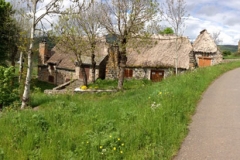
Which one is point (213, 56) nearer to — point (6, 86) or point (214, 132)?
point (6, 86)

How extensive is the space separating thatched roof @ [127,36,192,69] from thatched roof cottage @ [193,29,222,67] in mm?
1240

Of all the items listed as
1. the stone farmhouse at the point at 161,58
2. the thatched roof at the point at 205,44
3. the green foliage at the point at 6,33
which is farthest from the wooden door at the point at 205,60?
the green foliage at the point at 6,33

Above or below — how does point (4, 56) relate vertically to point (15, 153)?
above

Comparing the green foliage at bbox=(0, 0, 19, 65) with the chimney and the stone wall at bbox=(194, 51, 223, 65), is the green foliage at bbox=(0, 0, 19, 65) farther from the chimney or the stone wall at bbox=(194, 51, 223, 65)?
the stone wall at bbox=(194, 51, 223, 65)

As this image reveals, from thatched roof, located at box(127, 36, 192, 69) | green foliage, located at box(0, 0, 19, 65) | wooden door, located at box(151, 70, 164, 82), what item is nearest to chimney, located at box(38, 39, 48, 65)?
green foliage, located at box(0, 0, 19, 65)

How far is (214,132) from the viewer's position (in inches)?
255

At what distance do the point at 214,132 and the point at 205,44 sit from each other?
27.1 metres

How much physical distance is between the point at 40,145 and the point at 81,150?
3.55 ft

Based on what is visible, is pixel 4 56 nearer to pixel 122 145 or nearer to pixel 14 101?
pixel 14 101

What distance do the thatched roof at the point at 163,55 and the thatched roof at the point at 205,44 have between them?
115 centimetres

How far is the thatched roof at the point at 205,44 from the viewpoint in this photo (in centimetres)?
3167

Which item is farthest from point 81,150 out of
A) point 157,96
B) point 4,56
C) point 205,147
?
point 4,56

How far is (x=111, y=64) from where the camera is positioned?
32.7 meters

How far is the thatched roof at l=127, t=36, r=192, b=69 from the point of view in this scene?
101 ft
